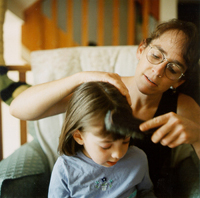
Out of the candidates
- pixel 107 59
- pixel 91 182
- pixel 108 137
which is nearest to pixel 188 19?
pixel 107 59

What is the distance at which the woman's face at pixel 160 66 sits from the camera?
0.40 metres

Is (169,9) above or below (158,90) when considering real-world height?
above

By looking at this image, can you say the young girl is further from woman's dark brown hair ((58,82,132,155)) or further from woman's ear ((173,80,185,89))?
woman's ear ((173,80,185,89))

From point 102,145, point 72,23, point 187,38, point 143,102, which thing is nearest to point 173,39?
point 187,38

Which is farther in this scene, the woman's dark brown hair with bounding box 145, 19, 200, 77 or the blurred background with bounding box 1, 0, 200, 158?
the blurred background with bounding box 1, 0, 200, 158

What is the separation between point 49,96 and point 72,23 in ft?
1.04

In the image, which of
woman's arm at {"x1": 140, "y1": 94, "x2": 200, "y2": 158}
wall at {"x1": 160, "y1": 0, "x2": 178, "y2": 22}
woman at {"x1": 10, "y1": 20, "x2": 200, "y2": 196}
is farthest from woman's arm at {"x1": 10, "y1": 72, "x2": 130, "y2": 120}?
wall at {"x1": 160, "y1": 0, "x2": 178, "y2": 22}

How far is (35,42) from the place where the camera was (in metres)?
0.58

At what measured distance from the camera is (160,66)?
40 cm

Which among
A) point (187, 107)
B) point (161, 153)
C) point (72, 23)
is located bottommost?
point (161, 153)

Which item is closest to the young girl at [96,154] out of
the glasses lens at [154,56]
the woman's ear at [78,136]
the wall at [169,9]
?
the woman's ear at [78,136]

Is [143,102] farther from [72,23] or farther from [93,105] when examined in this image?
[72,23]

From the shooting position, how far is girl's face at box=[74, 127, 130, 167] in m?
0.37

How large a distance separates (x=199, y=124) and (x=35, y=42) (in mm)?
503
